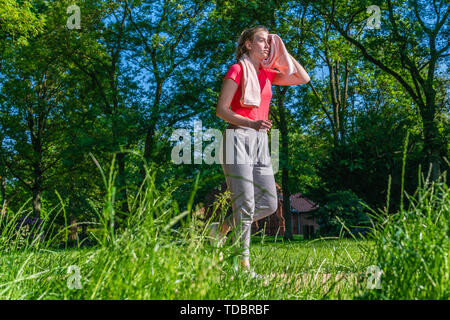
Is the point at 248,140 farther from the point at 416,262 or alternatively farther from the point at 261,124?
the point at 416,262

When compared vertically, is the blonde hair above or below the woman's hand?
above

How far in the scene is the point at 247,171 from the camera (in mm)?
3488

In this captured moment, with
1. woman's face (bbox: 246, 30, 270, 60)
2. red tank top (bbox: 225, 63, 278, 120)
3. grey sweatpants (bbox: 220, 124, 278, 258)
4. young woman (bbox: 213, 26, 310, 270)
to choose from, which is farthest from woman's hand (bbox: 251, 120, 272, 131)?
woman's face (bbox: 246, 30, 270, 60)

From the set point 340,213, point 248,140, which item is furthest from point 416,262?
point 340,213

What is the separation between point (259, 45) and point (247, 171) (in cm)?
117

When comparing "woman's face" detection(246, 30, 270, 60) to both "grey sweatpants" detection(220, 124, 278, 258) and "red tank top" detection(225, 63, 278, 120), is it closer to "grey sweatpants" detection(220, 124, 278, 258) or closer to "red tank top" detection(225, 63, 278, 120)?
"red tank top" detection(225, 63, 278, 120)

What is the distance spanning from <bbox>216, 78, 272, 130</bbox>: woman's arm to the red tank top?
0.22 ft

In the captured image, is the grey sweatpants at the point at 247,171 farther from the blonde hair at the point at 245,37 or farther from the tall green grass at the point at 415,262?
the tall green grass at the point at 415,262

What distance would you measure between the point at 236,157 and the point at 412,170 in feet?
50.3

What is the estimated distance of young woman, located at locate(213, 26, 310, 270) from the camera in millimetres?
3400

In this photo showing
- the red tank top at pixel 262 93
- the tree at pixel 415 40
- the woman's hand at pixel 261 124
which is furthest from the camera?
the tree at pixel 415 40

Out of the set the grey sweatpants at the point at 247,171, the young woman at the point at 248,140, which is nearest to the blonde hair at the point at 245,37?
the young woman at the point at 248,140

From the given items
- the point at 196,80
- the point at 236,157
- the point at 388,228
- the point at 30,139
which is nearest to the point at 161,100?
the point at 196,80

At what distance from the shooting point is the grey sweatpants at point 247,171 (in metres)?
3.40
